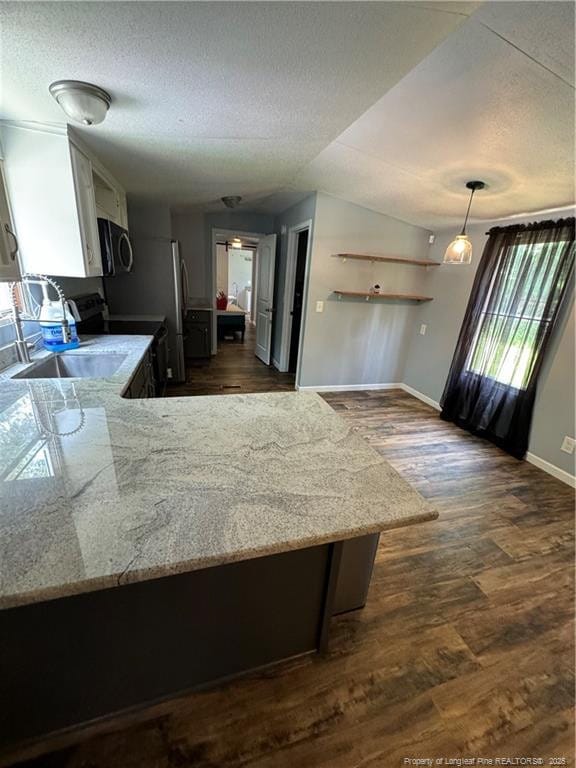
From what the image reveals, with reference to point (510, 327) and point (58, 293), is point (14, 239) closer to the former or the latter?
point (58, 293)

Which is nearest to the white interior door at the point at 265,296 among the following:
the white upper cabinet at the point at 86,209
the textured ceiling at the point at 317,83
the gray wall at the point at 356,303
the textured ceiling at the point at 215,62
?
the gray wall at the point at 356,303

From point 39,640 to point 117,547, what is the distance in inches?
20.1

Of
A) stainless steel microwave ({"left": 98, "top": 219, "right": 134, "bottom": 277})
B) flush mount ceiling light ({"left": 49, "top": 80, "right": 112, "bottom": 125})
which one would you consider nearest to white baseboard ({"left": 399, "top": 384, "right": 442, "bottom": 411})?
stainless steel microwave ({"left": 98, "top": 219, "right": 134, "bottom": 277})

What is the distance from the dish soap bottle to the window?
12.1 feet

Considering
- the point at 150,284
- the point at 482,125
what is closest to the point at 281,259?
the point at 150,284

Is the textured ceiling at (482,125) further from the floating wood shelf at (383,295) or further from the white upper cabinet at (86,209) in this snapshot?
the white upper cabinet at (86,209)

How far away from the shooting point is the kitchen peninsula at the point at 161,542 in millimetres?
718

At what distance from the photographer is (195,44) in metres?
1.11

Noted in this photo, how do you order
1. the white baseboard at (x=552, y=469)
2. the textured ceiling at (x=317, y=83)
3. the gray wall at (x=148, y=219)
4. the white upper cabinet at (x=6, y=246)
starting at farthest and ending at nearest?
the gray wall at (x=148, y=219) < the white baseboard at (x=552, y=469) < the white upper cabinet at (x=6, y=246) < the textured ceiling at (x=317, y=83)

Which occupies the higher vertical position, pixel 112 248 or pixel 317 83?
pixel 317 83

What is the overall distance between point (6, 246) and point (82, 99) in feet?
2.38

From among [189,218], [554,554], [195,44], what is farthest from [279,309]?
[554,554]

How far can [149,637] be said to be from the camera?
1.00 metres

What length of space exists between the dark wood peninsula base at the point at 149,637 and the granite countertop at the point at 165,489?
302mm
